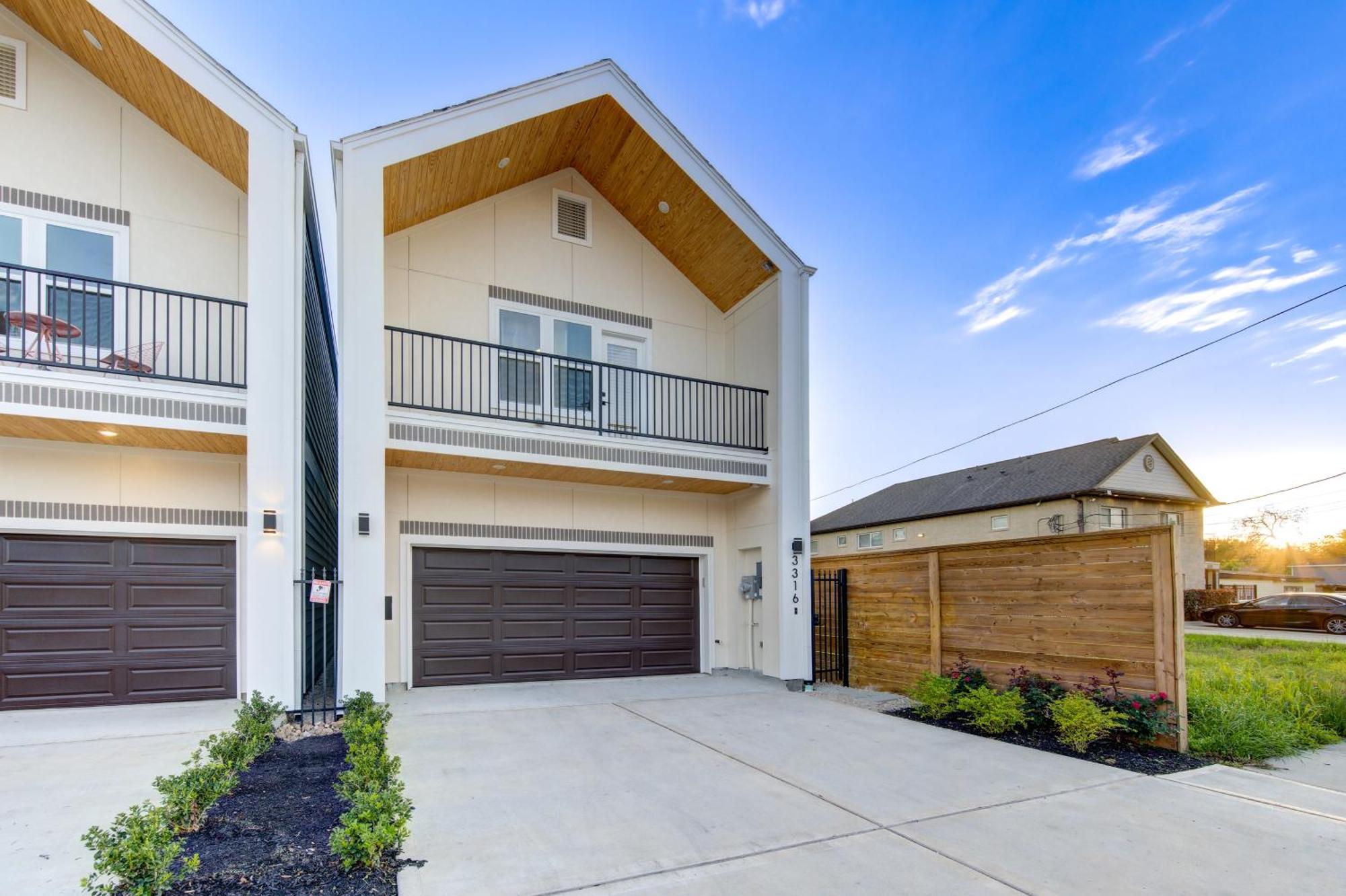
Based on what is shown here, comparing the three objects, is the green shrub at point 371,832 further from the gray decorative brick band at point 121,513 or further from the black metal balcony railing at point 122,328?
the gray decorative brick band at point 121,513

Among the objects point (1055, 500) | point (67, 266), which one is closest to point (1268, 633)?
point (1055, 500)

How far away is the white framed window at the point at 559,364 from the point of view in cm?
922

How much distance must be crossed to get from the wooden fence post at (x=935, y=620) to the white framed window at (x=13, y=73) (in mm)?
11160

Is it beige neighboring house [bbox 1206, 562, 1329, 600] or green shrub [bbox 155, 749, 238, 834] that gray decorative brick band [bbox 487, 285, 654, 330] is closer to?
green shrub [bbox 155, 749, 238, 834]

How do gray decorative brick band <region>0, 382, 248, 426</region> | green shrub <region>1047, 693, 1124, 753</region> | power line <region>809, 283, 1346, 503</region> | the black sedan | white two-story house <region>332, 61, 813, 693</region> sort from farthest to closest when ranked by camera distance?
the black sedan
power line <region>809, 283, 1346, 503</region>
white two-story house <region>332, 61, 813, 693</region>
gray decorative brick band <region>0, 382, 248, 426</region>
green shrub <region>1047, 693, 1124, 753</region>

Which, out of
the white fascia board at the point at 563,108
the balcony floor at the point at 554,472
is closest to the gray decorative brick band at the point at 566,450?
the balcony floor at the point at 554,472

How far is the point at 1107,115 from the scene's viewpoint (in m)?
10.8

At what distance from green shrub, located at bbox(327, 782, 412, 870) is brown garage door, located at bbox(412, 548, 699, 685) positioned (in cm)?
528

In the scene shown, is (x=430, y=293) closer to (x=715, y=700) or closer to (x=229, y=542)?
(x=229, y=542)

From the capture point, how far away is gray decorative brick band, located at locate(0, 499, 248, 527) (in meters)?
6.93

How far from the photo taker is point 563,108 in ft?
28.2

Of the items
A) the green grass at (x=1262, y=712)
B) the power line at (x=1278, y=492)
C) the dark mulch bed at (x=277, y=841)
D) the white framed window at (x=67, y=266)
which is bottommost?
the green grass at (x=1262, y=712)

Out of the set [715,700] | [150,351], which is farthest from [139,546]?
A: [715,700]

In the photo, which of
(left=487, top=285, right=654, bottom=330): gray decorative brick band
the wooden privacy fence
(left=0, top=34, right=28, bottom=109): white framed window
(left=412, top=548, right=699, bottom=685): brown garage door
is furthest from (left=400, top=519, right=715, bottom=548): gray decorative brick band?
(left=0, top=34, right=28, bottom=109): white framed window
